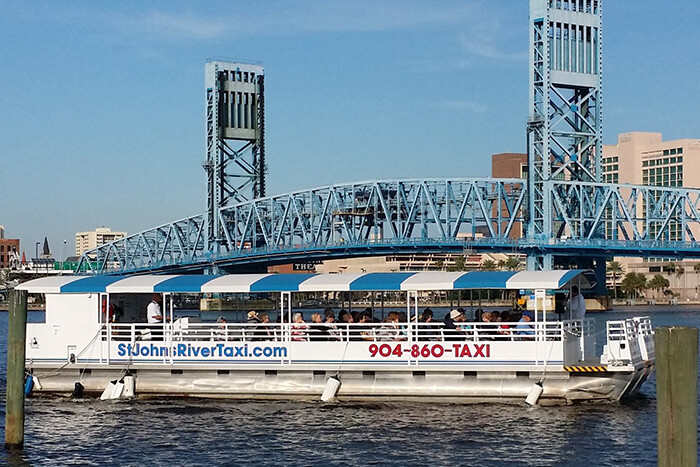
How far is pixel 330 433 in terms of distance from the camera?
2788 centimetres

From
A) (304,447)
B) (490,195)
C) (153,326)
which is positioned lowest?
(304,447)

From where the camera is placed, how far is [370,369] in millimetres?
30016

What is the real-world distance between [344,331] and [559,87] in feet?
327

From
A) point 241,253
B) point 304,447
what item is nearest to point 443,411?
point 304,447

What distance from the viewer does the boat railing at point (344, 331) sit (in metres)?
29.5

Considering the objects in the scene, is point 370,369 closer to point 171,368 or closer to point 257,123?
point 171,368

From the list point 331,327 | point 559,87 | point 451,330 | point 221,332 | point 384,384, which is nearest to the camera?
point 451,330

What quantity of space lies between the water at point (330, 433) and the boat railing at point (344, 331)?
1.73 m

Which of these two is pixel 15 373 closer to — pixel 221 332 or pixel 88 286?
pixel 221 332

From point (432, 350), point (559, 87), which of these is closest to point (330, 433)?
point (432, 350)

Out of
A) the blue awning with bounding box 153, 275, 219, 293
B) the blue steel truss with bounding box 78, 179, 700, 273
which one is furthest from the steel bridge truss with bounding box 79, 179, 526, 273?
the blue awning with bounding box 153, 275, 219, 293

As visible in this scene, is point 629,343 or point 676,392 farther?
point 629,343

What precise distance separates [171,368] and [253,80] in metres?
120

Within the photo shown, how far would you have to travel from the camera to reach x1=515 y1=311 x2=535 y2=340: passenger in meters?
29.0
